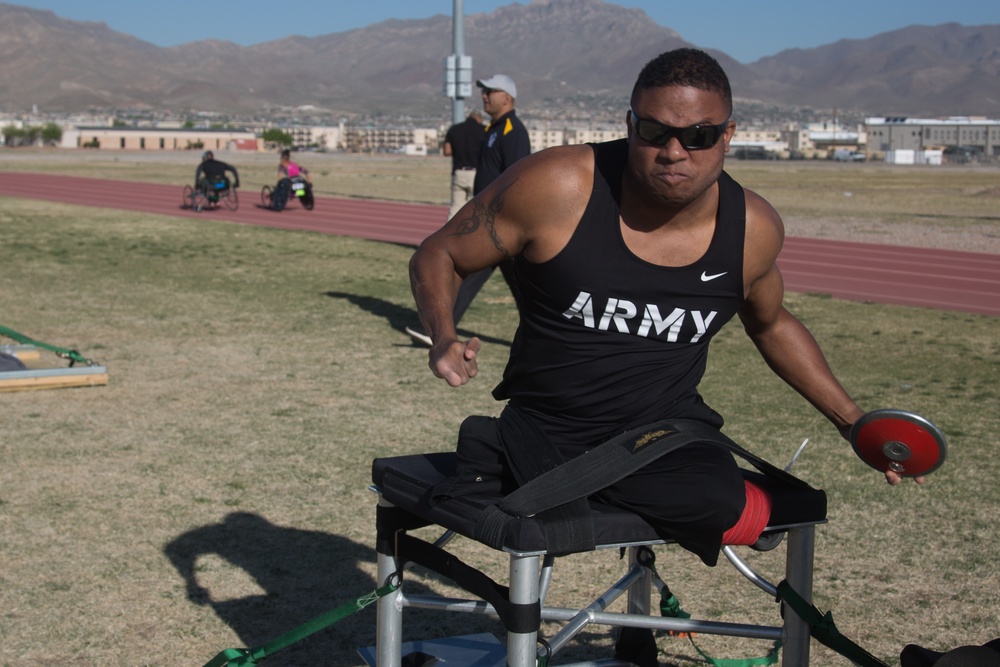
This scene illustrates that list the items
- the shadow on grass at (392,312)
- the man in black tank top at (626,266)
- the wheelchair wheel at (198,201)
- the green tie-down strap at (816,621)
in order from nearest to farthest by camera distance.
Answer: the man in black tank top at (626,266) → the green tie-down strap at (816,621) → the shadow on grass at (392,312) → the wheelchair wheel at (198,201)

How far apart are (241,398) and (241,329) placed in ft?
8.39

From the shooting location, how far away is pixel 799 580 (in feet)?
9.66

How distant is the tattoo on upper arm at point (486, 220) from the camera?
2.93m

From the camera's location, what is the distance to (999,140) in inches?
6412

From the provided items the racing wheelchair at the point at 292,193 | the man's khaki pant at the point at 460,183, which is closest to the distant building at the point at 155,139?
the racing wheelchair at the point at 292,193

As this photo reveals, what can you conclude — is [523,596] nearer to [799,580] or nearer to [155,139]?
[799,580]

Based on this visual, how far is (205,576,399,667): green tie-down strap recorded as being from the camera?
2906 millimetres

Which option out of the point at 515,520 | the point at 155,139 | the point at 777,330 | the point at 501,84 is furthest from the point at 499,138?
the point at 155,139

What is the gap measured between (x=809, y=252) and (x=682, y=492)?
15393 mm

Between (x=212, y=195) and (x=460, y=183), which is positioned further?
(x=212, y=195)

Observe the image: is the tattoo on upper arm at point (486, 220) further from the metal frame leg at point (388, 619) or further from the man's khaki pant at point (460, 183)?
the man's khaki pant at point (460, 183)

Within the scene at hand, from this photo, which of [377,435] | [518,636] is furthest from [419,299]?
[377,435]

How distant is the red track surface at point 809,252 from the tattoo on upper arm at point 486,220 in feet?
34.1

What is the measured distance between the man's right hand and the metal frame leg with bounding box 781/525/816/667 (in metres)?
0.95
